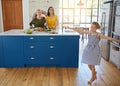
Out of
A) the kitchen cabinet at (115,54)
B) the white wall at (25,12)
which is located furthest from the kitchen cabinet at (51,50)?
the white wall at (25,12)

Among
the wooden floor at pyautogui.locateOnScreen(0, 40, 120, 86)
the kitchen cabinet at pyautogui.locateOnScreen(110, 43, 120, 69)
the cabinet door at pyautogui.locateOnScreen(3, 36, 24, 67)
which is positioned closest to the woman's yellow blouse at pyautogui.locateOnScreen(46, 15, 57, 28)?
the cabinet door at pyautogui.locateOnScreen(3, 36, 24, 67)

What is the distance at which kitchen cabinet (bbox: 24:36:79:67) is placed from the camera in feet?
13.0

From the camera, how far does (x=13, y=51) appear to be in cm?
401

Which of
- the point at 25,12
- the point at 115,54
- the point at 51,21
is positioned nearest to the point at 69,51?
the point at 51,21

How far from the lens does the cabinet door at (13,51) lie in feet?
13.0

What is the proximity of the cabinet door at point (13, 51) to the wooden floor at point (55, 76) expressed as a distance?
17cm

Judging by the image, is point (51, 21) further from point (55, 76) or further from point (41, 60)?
point (55, 76)

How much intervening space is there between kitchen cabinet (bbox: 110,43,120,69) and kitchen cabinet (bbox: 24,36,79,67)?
103 centimetres

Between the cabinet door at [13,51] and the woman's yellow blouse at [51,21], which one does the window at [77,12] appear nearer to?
the woman's yellow blouse at [51,21]

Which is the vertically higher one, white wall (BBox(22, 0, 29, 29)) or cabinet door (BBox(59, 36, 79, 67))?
white wall (BBox(22, 0, 29, 29))

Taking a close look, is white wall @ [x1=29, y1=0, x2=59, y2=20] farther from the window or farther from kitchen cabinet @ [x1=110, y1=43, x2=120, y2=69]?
kitchen cabinet @ [x1=110, y1=43, x2=120, y2=69]

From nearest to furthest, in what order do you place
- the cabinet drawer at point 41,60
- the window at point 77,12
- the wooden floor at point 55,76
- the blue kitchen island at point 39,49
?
the wooden floor at point 55,76
the blue kitchen island at point 39,49
the cabinet drawer at point 41,60
the window at point 77,12

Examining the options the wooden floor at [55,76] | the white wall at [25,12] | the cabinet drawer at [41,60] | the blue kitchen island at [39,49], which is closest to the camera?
the wooden floor at [55,76]

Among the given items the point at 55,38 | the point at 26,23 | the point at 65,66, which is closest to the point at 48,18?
the point at 55,38
